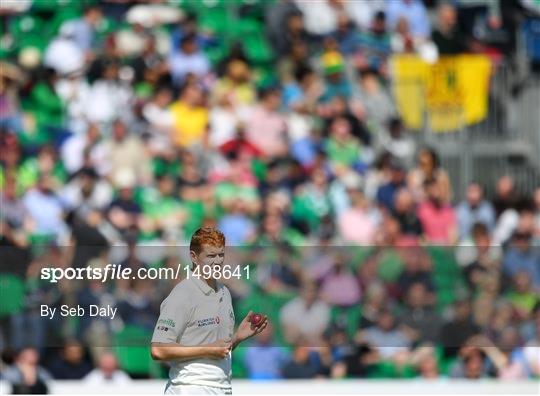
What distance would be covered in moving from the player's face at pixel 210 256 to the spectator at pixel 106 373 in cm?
474

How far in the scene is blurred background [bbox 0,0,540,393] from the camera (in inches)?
393

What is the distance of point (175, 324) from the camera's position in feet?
17.8

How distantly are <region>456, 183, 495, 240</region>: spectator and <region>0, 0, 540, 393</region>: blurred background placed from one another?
2cm

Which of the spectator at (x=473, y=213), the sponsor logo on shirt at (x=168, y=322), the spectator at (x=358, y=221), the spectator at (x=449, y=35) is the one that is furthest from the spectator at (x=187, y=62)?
the sponsor logo on shirt at (x=168, y=322)

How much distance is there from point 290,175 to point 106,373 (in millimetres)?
2943

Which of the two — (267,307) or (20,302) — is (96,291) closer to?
(20,302)

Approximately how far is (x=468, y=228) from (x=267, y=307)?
283 cm

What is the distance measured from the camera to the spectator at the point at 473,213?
11867mm

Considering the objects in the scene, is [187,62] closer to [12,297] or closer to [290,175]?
[290,175]

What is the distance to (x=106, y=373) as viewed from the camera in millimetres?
10141

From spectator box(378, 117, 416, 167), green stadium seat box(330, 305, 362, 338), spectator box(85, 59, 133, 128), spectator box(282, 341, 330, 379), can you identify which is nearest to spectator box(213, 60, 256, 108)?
spectator box(85, 59, 133, 128)

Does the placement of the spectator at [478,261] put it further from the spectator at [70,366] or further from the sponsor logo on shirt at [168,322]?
the sponsor logo on shirt at [168,322]

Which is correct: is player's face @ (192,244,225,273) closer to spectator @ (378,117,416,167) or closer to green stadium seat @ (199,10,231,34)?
spectator @ (378,117,416,167)

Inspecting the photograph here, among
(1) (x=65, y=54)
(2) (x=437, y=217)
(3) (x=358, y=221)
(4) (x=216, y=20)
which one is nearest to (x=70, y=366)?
(3) (x=358, y=221)
